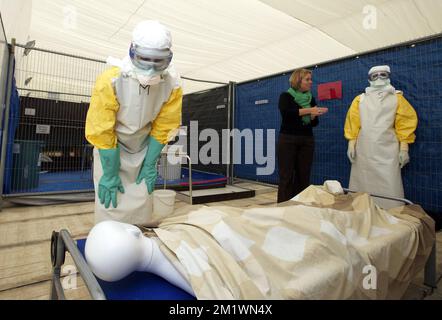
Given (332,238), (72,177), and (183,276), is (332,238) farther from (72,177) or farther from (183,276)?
(72,177)

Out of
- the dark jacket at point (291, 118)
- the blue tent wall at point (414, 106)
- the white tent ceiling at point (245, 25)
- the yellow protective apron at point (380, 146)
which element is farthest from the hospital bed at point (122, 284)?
the white tent ceiling at point (245, 25)

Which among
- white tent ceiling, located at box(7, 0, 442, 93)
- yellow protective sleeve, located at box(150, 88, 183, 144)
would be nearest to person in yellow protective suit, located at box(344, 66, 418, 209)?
white tent ceiling, located at box(7, 0, 442, 93)

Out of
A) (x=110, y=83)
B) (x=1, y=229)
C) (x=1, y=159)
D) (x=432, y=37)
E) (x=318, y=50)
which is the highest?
(x=318, y=50)

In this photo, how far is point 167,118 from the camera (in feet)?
5.25

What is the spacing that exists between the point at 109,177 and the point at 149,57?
669 mm

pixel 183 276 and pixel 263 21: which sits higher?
pixel 263 21

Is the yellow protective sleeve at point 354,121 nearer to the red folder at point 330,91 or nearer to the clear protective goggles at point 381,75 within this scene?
the clear protective goggles at point 381,75

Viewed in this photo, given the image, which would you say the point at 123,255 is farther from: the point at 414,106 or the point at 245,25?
the point at 245,25

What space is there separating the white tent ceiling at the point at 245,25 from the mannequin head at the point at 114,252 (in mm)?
3124

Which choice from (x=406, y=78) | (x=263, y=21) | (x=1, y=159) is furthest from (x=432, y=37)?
(x=1, y=159)

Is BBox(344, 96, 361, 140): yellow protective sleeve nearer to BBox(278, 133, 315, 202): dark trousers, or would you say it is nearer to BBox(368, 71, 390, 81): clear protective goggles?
BBox(368, 71, 390, 81): clear protective goggles

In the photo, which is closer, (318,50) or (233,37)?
(233,37)

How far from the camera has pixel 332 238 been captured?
39.2 inches

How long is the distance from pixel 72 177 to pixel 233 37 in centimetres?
336
